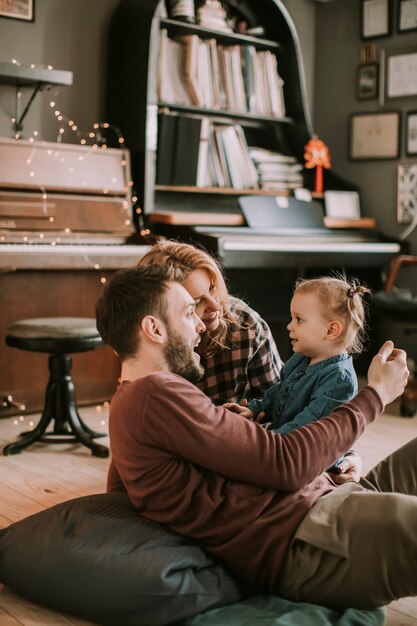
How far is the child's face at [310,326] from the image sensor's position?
2004 millimetres

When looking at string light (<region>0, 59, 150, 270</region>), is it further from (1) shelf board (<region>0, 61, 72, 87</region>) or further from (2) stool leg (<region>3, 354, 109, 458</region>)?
(2) stool leg (<region>3, 354, 109, 458</region>)

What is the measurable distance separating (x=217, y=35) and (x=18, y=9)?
1046 millimetres

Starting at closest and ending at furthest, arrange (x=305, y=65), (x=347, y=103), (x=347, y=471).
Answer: (x=347, y=471) → (x=347, y=103) → (x=305, y=65)

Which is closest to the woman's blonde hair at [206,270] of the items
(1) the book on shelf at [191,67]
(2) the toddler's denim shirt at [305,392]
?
(2) the toddler's denim shirt at [305,392]

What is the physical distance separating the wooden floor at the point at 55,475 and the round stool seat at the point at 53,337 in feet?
1.38

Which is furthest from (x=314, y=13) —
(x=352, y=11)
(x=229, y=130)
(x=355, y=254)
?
(x=355, y=254)

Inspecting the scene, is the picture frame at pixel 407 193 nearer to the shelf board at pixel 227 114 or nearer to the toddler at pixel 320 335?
the shelf board at pixel 227 114

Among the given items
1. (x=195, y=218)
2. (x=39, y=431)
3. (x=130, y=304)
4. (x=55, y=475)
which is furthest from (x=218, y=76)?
(x=130, y=304)

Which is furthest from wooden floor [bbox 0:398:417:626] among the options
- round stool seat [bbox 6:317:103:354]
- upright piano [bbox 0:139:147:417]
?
round stool seat [bbox 6:317:103:354]

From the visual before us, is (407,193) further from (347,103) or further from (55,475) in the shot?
(55,475)

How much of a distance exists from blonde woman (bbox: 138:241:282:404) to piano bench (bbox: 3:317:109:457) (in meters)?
0.97

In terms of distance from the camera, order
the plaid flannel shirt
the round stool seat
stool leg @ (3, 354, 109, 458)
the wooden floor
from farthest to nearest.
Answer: stool leg @ (3, 354, 109, 458), the round stool seat, the plaid flannel shirt, the wooden floor

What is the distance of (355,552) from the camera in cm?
159

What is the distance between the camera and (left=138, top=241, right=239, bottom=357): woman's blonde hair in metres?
2.14
